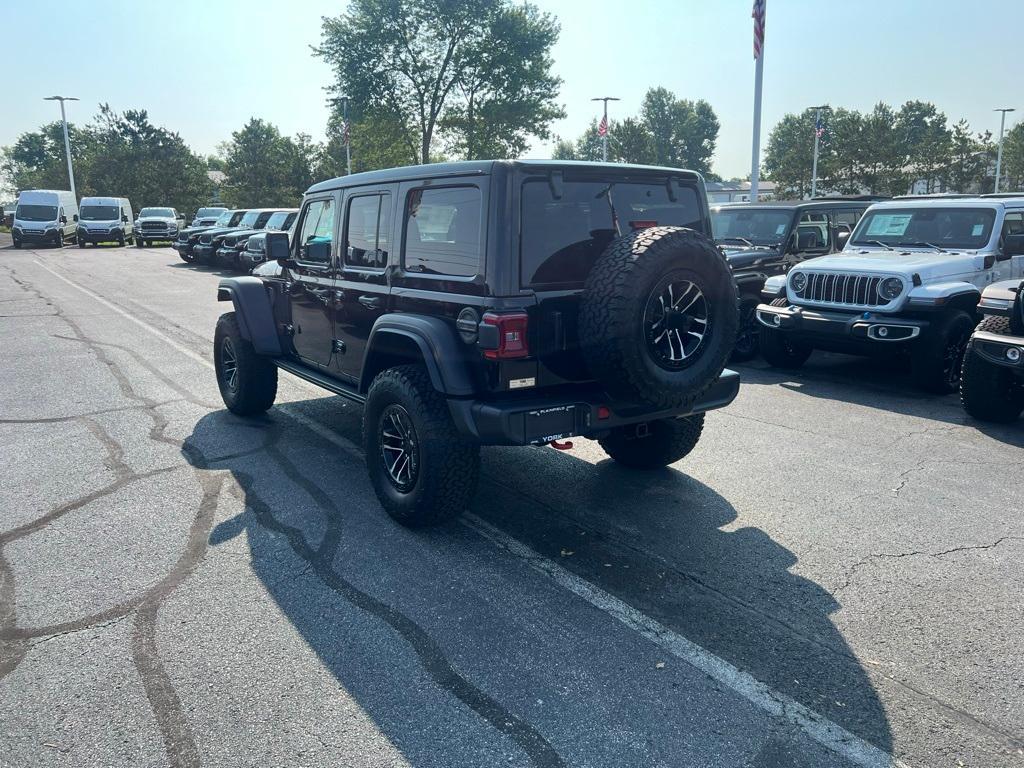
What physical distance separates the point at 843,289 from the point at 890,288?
18.7 inches

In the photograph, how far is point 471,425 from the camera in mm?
4098

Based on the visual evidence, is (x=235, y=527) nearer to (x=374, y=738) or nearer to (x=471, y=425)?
(x=471, y=425)

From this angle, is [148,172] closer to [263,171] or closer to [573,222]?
[263,171]

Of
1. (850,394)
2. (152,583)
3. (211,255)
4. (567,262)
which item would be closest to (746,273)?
(850,394)

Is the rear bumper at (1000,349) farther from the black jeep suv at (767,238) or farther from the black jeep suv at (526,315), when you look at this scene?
the black jeep suv at (767,238)

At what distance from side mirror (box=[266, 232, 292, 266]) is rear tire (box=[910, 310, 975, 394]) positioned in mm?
6003

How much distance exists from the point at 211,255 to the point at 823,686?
2467cm

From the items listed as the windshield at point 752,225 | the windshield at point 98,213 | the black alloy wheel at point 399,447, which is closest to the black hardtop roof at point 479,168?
the black alloy wheel at point 399,447

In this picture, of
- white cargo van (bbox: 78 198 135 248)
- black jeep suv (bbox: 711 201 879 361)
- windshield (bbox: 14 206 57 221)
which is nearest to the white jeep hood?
black jeep suv (bbox: 711 201 879 361)

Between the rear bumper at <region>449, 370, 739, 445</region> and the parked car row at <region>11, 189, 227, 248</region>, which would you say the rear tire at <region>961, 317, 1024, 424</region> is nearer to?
the rear bumper at <region>449, 370, 739, 445</region>

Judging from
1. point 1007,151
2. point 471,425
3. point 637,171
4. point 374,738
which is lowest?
point 374,738

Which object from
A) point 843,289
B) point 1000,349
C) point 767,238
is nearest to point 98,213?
point 767,238

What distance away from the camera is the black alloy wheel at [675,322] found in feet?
13.2

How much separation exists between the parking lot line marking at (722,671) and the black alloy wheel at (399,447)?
654 millimetres
